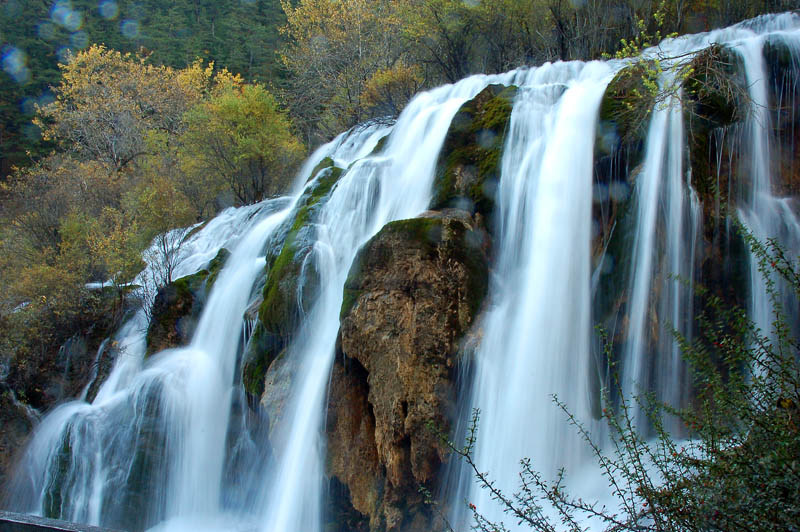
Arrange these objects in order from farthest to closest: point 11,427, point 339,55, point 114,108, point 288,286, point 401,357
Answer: point 114,108 < point 339,55 < point 11,427 < point 288,286 < point 401,357

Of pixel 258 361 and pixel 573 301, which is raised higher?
pixel 573 301

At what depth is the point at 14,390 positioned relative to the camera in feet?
35.4

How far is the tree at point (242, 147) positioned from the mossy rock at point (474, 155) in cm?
1049

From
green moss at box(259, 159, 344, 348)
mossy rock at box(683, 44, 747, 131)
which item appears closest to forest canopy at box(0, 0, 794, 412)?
mossy rock at box(683, 44, 747, 131)

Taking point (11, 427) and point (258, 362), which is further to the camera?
point (11, 427)

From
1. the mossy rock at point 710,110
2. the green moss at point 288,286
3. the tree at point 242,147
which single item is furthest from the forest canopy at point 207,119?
the green moss at point 288,286

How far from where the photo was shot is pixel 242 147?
17625 mm

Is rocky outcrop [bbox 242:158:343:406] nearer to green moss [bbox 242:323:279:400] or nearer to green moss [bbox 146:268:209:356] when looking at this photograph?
green moss [bbox 242:323:279:400]

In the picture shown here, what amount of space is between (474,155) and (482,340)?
3257mm

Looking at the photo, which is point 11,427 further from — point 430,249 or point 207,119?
point 207,119

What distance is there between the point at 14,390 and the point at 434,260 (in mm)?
9522

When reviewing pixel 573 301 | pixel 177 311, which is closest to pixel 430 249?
pixel 573 301

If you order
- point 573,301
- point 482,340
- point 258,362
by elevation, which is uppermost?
point 573,301

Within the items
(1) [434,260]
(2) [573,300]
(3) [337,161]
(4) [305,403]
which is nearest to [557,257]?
(2) [573,300]
